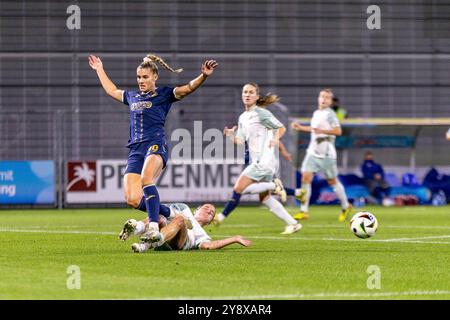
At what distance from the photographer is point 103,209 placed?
25547mm

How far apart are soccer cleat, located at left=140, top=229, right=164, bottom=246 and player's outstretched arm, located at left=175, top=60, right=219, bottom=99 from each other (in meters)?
1.62

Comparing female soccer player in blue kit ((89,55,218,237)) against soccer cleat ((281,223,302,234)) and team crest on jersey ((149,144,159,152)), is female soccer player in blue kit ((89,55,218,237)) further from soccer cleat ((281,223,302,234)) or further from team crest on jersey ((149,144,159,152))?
soccer cleat ((281,223,302,234))

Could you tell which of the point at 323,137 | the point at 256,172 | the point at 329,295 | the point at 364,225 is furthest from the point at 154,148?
the point at 323,137

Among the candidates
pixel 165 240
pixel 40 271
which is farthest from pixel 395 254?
pixel 40 271

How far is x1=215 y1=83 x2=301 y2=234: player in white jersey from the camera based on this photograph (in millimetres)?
16297

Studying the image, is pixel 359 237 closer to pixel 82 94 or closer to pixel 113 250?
pixel 113 250

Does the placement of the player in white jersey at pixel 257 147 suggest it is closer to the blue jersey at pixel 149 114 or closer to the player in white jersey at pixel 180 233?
the blue jersey at pixel 149 114

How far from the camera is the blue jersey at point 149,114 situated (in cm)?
1250

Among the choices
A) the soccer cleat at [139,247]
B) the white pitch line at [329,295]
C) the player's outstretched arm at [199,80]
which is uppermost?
the player's outstretched arm at [199,80]

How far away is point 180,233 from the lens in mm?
11758

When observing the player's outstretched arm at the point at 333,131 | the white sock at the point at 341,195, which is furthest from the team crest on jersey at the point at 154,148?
the white sock at the point at 341,195

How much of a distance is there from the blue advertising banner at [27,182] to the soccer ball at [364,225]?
507 inches
